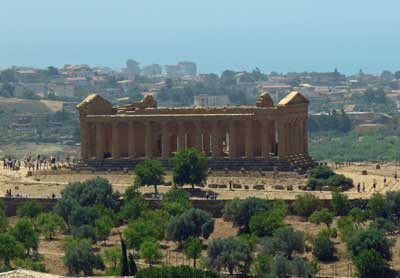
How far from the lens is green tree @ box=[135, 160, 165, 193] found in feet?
322

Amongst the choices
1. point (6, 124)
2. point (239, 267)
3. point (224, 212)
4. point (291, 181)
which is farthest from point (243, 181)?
point (6, 124)

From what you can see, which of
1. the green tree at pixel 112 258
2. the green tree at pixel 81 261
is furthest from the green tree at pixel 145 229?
the green tree at pixel 81 261

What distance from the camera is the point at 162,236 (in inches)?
3428

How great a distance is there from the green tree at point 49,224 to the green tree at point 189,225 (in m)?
6.67

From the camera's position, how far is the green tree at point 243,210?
89562 millimetres

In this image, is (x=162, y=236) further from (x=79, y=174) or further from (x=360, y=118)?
(x=360, y=118)

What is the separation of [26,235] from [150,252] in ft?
25.6

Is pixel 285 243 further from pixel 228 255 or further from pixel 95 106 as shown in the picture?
pixel 95 106

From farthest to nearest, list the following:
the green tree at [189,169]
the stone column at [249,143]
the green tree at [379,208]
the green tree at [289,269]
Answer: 1. the stone column at [249,143]
2. the green tree at [189,169]
3. the green tree at [379,208]
4. the green tree at [289,269]

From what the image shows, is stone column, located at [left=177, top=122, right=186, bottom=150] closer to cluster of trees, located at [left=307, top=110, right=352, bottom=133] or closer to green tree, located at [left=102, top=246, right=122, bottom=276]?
green tree, located at [left=102, top=246, right=122, bottom=276]

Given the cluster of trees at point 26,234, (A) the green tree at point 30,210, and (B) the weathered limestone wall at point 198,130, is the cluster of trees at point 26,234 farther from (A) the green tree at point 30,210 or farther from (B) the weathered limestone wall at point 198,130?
(B) the weathered limestone wall at point 198,130

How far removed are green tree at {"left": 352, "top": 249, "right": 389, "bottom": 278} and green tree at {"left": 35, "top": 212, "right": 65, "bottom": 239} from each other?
18.9 metres

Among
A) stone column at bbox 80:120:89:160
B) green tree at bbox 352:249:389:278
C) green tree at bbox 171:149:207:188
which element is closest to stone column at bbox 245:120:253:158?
green tree at bbox 171:149:207:188

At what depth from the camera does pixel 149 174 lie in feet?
322
